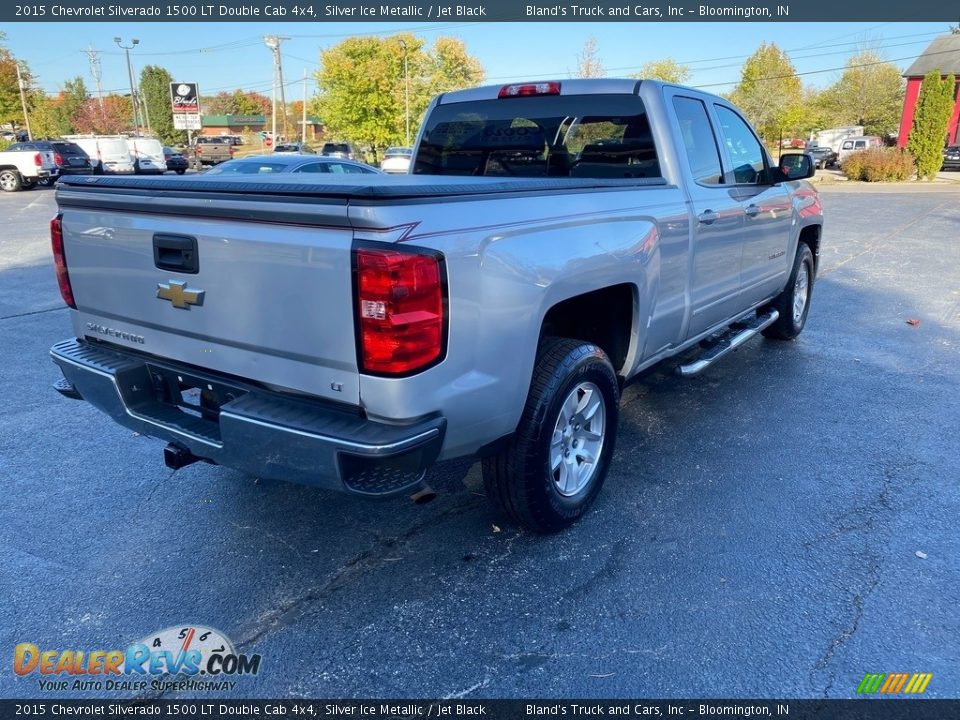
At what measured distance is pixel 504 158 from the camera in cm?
450

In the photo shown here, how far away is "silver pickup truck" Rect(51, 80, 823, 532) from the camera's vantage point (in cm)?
229

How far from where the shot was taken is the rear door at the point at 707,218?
401 centimetres

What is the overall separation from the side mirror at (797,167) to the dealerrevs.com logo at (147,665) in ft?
15.1

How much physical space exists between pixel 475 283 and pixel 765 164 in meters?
3.73

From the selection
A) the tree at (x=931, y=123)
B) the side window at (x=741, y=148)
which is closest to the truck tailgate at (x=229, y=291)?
the side window at (x=741, y=148)

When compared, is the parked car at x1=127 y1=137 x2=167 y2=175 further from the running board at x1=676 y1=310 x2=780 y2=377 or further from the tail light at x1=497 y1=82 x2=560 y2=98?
the running board at x1=676 y1=310 x2=780 y2=377

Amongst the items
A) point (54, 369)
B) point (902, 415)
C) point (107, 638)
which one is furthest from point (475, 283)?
point (54, 369)

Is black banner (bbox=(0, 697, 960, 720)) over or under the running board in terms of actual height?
under

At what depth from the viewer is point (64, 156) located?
2775 centimetres

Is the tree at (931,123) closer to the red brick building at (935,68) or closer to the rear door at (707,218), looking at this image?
the red brick building at (935,68)

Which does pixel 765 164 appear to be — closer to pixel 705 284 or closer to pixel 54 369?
pixel 705 284

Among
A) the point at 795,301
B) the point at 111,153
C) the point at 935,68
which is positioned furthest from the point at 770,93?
the point at 795,301

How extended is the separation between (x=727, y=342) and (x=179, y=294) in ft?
11.4

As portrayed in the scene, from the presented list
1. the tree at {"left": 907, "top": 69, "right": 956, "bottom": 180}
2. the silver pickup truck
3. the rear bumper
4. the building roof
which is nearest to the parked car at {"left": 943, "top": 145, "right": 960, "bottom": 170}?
the tree at {"left": 907, "top": 69, "right": 956, "bottom": 180}
